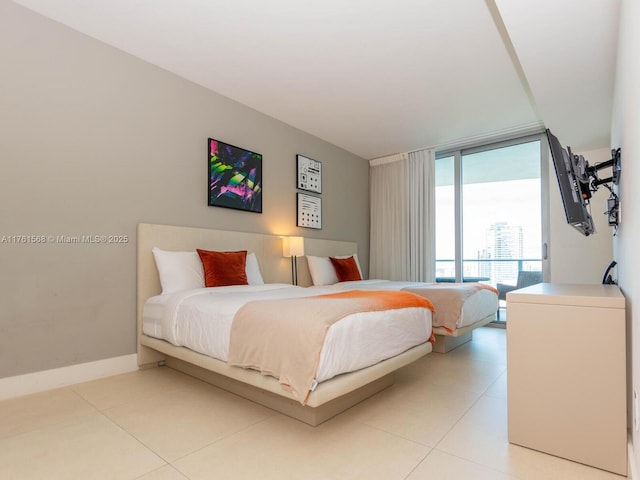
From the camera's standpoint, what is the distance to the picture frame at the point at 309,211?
15.1ft

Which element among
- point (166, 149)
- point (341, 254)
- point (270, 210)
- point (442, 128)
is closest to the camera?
point (166, 149)

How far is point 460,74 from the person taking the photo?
3.27m

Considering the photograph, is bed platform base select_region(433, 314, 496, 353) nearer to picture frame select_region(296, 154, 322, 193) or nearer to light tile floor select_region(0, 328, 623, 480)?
light tile floor select_region(0, 328, 623, 480)

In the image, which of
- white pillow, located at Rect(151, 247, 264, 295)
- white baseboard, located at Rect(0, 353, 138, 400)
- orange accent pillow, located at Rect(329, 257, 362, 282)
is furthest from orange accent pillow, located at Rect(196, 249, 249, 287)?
orange accent pillow, located at Rect(329, 257, 362, 282)

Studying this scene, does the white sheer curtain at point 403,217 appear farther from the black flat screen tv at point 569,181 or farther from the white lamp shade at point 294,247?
the black flat screen tv at point 569,181

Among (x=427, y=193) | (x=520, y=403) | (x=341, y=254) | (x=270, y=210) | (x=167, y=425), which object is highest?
(x=427, y=193)

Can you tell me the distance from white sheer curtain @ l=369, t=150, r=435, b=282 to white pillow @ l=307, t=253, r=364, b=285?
1.41 meters

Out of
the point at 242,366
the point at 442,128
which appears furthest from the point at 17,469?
the point at 442,128

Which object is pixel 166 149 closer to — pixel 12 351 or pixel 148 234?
pixel 148 234

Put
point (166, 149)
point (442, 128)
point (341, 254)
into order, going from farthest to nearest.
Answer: point (341, 254)
point (442, 128)
point (166, 149)

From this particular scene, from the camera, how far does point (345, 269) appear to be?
4625mm

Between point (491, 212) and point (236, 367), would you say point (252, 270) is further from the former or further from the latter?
point (491, 212)

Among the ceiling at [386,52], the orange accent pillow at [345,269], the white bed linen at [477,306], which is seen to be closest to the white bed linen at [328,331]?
the white bed linen at [477,306]

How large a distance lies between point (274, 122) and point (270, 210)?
1.09 meters
